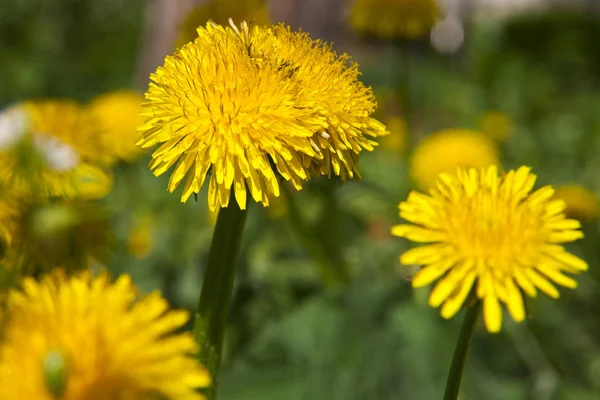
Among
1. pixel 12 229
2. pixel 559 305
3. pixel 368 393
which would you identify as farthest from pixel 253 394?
pixel 559 305

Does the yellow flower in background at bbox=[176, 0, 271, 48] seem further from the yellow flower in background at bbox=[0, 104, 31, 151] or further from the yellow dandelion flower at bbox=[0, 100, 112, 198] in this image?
the yellow flower in background at bbox=[0, 104, 31, 151]

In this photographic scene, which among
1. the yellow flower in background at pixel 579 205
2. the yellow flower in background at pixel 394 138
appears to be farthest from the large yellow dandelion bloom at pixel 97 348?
the yellow flower in background at pixel 394 138

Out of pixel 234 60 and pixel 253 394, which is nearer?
pixel 234 60

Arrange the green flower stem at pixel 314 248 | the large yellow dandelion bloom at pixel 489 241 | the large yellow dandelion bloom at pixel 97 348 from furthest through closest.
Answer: the green flower stem at pixel 314 248, the large yellow dandelion bloom at pixel 489 241, the large yellow dandelion bloom at pixel 97 348

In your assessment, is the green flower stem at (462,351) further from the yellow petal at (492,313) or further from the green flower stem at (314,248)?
the green flower stem at (314,248)

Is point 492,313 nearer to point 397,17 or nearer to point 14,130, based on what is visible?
point 14,130

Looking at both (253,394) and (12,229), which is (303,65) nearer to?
(12,229)

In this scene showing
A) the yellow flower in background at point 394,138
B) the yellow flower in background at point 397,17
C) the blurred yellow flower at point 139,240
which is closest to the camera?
the blurred yellow flower at point 139,240

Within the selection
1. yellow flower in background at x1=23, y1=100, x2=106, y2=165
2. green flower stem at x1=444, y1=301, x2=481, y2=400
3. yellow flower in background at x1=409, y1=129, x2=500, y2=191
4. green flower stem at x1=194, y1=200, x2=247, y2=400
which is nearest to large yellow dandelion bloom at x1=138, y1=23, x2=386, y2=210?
green flower stem at x1=194, y1=200, x2=247, y2=400
